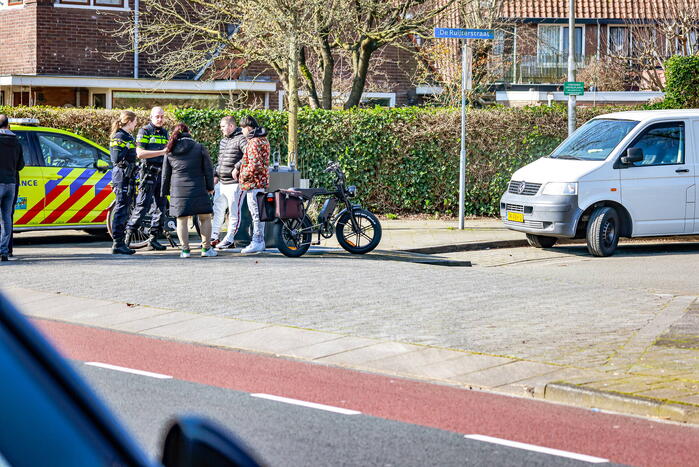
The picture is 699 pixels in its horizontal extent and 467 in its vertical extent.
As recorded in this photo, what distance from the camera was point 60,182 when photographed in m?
15.3

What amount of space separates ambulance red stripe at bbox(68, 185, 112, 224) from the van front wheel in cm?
715

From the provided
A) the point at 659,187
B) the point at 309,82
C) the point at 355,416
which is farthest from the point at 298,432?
the point at 309,82

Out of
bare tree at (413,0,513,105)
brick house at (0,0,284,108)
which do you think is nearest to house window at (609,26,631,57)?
bare tree at (413,0,513,105)

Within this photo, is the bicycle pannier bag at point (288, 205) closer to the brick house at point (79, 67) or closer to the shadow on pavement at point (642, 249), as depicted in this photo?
the shadow on pavement at point (642, 249)

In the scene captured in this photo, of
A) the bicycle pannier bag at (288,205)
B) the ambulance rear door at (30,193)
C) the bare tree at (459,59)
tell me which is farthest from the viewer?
the bare tree at (459,59)

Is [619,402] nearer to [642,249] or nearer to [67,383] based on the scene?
[67,383]

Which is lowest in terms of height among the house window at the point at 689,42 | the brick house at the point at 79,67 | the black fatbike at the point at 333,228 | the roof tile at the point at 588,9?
the black fatbike at the point at 333,228

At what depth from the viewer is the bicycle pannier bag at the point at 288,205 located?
543 inches

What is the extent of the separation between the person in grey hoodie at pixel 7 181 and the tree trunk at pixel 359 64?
33.2ft

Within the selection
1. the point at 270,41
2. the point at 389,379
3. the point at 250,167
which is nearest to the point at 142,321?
the point at 389,379

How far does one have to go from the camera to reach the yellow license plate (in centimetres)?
1592

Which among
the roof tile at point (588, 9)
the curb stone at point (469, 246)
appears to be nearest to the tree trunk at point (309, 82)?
the curb stone at point (469, 246)

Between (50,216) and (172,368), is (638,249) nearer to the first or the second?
(50,216)

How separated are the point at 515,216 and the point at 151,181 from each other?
5508 millimetres
